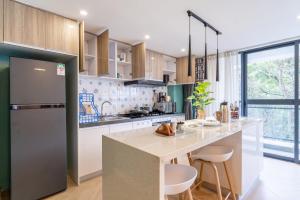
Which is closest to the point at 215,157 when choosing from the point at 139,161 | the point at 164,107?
the point at 139,161

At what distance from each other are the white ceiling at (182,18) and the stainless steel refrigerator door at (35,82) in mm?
709

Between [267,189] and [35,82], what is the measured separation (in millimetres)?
3272

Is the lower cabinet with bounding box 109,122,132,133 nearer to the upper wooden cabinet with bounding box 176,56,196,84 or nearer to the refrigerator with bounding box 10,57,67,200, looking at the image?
the refrigerator with bounding box 10,57,67,200

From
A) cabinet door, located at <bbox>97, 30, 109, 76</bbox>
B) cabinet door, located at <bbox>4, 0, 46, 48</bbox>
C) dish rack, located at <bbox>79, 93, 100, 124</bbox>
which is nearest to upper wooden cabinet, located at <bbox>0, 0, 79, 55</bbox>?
cabinet door, located at <bbox>4, 0, 46, 48</bbox>

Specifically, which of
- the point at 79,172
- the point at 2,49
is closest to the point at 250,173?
the point at 79,172

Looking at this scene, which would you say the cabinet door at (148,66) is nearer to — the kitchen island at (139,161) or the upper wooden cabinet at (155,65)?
the upper wooden cabinet at (155,65)

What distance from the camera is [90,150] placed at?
254 centimetres

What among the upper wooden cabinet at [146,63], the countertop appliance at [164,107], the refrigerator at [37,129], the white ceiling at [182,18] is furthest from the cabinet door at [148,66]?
the refrigerator at [37,129]

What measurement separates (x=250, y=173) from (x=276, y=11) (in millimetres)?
2111

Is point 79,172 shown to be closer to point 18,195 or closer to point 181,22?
point 18,195

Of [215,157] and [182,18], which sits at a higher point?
[182,18]

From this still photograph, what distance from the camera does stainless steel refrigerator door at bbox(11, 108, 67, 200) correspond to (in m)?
1.87

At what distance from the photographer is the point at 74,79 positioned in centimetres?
244

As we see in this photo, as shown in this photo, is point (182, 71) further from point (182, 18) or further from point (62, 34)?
point (62, 34)
